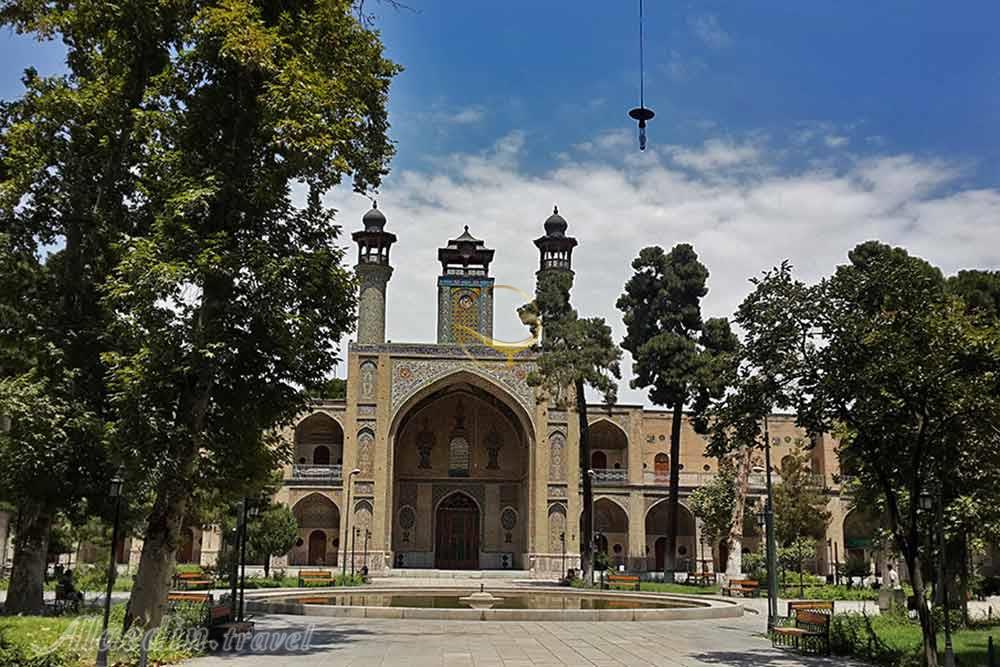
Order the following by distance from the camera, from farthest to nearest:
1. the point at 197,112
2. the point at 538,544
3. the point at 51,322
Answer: the point at 538,544 → the point at 51,322 → the point at 197,112

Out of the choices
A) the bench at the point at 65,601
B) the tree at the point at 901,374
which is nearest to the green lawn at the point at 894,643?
the tree at the point at 901,374

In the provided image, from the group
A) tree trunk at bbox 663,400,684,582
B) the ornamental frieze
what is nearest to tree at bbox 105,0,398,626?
tree trunk at bbox 663,400,684,582

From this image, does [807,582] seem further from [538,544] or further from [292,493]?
[292,493]

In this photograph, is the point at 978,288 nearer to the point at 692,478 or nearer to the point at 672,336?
the point at 672,336

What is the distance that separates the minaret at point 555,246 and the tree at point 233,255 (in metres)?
28.9

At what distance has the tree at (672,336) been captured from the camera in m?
30.5

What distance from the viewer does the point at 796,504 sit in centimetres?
3512

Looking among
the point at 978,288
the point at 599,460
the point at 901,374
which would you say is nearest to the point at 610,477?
the point at 599,460

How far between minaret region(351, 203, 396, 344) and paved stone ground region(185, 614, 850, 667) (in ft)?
78.0

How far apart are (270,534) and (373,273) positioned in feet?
43.6

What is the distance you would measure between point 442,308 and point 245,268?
29.0m

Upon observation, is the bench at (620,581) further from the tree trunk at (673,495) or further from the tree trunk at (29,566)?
the tree trunk at (29,566)

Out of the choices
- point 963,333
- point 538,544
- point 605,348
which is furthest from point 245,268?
point 538,544

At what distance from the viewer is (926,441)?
11891 millimetres
